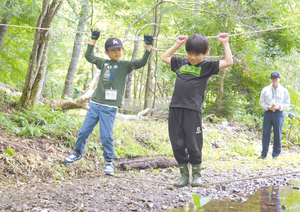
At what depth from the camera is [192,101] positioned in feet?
8.14

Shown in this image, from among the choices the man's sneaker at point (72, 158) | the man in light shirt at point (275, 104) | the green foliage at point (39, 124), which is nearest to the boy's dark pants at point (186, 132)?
the man's sneaker at point (72, 158)

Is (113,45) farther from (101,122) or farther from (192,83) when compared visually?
(192,83)

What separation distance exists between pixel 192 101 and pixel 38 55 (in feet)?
11.8

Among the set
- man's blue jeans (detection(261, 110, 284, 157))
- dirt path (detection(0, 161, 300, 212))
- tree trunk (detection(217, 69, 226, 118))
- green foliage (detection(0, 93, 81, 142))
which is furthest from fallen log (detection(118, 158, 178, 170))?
tree trunk (detection(217, 69, 226, 118))

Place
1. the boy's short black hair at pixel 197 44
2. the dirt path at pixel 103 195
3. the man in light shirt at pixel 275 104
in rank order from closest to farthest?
the boy's short black hair at pixel 197 44, the dirt path at pixel 103 195, the man in light shirt at pixel 275 104

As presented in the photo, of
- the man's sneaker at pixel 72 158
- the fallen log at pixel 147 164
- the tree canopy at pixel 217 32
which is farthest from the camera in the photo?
the tree canopy at pixel 217 32

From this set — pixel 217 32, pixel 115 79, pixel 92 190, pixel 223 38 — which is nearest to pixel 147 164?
pixel 92 190

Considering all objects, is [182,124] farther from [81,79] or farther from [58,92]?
[81,79]

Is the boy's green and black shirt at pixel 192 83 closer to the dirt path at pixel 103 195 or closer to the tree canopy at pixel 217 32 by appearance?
the dirt path at pixel 103 195

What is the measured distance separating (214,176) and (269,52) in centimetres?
589

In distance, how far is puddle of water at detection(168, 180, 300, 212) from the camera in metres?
2.90

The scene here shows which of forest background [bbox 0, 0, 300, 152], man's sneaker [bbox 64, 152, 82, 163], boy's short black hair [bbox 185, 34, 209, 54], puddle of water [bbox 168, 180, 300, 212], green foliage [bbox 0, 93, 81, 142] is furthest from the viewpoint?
forest background [bbox 0, 0, 300, 152]

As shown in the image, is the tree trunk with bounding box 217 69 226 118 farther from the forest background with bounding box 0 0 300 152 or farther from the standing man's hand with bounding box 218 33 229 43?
the standing man's hand with bounding box 218 33 229 43

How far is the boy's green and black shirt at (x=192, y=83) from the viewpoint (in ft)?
8.16
